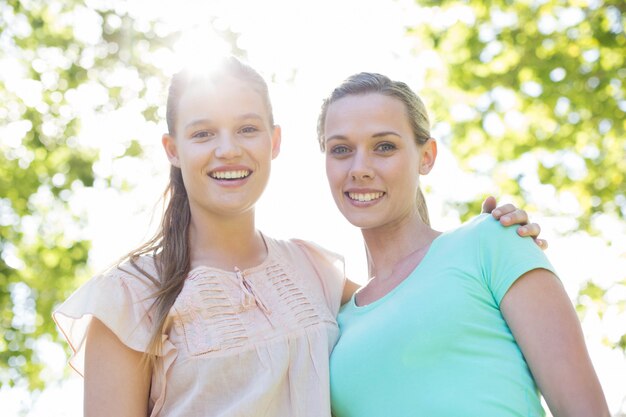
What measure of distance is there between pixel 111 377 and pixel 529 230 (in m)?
1.53

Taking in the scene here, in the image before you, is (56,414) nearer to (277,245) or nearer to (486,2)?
(486,2)

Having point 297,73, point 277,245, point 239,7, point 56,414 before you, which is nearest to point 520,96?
point 297,73

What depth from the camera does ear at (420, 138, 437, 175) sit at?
356 cm

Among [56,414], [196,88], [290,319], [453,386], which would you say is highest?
[196,88]

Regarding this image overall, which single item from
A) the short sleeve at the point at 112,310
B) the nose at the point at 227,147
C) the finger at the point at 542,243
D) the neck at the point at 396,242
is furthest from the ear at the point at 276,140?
the finger at the point at 542,243

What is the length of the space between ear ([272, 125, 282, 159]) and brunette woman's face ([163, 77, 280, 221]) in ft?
0.53

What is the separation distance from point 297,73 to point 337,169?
5.76 metres

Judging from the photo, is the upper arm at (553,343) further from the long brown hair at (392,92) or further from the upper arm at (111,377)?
the upper arm at (111,377)

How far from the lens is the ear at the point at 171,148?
3475mm

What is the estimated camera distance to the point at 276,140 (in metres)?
3.62

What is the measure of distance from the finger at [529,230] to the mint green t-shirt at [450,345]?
0.02 meters

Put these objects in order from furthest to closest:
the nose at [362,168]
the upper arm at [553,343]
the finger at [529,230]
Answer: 1. the nose at [362,168]
2. the finger at [529,230]
3. the upper arm at [553,343]

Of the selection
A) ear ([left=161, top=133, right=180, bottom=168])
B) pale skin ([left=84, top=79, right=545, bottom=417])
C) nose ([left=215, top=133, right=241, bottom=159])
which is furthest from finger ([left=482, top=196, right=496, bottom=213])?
ear ([left=161, top=133, right=180, bottom=168])

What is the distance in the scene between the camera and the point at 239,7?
8.62 m
